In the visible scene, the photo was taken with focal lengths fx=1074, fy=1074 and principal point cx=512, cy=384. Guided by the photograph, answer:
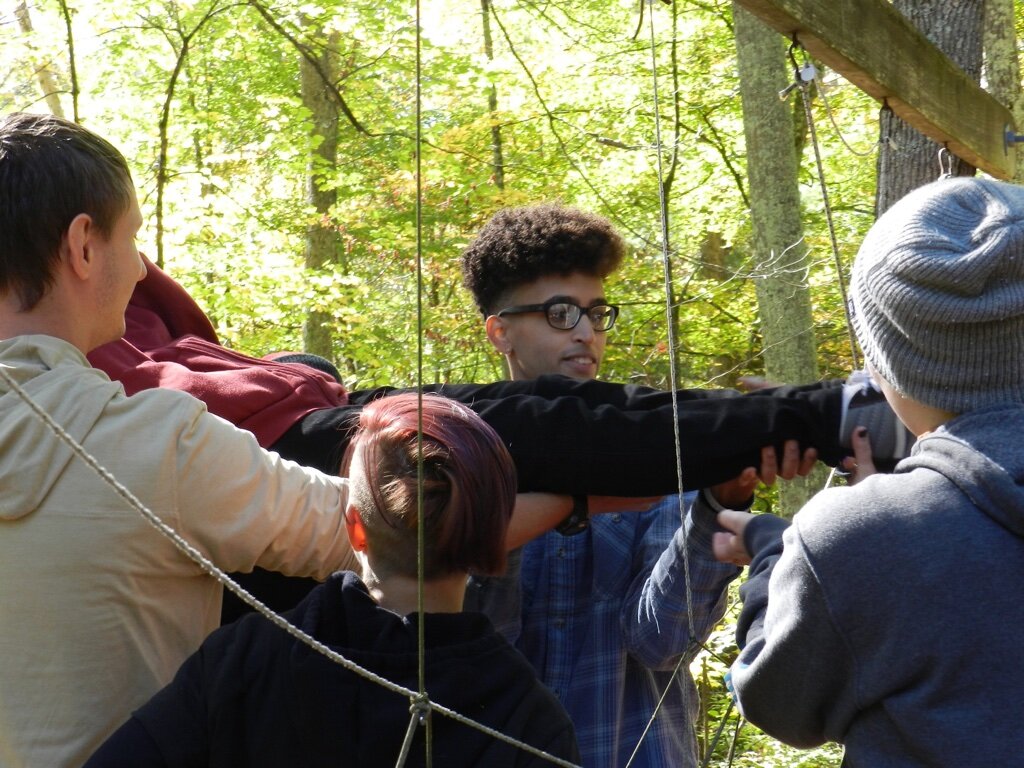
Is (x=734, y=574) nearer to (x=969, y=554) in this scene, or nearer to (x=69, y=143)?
(x=969, y=554)

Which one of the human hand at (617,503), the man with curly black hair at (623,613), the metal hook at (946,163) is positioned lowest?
the man with curly black hair at (623,613)

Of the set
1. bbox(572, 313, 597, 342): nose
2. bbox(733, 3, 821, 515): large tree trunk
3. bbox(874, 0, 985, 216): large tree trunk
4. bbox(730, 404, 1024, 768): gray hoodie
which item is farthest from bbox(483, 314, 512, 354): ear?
bbox(733, 3, 821, 515): large tree trunk

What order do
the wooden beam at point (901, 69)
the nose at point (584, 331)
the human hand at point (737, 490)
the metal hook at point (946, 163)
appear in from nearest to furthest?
1. the human hand at point (737, 490)
2. the wooden beam at point (901, 69)
3. the nose at point (584, 331)
4. the metal hook at point (946, 163)

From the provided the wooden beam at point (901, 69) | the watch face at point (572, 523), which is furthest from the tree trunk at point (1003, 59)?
the watch face at point (572, 523)

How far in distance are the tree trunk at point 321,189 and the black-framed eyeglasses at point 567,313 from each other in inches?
229

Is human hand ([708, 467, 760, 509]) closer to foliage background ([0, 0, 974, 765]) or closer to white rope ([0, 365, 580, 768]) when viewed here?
white rope ([0, 365, 580, 768])

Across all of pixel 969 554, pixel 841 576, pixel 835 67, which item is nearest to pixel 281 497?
pixel 841 576

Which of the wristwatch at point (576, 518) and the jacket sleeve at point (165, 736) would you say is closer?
the jacket sleeve at point (165, 736)

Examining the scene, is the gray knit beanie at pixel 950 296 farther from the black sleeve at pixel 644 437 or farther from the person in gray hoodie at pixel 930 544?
the black sleeve at pixel 644 437

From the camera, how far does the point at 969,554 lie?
1023mm

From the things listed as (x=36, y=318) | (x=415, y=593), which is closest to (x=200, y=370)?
(x=36, y=318)

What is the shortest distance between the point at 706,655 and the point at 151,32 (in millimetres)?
6026

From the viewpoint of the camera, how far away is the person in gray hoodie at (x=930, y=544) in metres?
1.02

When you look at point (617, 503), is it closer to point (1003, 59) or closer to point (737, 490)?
point (737, 490)
